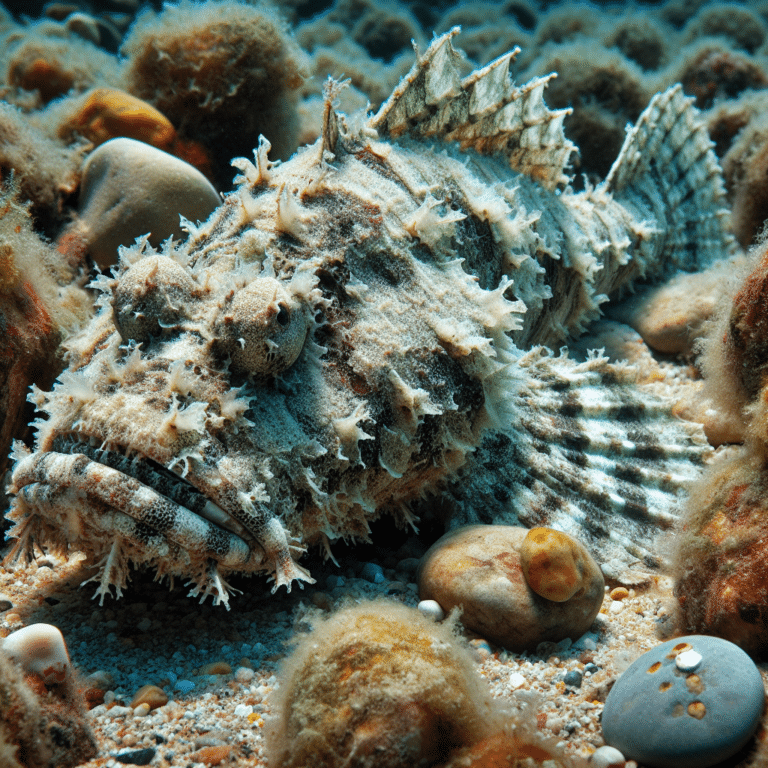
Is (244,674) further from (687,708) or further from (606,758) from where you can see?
(687,708)

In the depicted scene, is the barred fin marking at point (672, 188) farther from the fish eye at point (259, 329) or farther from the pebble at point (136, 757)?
the pebble at point (136, 757)

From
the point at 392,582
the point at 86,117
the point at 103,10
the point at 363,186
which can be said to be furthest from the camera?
the point at 103,10

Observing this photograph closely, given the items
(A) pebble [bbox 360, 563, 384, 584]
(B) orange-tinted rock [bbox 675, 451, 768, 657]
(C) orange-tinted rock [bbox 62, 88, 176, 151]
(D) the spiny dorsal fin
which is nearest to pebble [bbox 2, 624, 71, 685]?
(A) pebble [bbox 360, 563, 384, 584]

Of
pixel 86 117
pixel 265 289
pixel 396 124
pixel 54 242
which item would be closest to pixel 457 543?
pixel 265 289

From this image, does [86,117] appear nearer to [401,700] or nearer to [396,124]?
[396,124]

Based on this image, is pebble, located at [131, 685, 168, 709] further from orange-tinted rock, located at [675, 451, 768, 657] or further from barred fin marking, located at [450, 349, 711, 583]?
orange-tinted rock, located at [675, 451, 768, 657]
